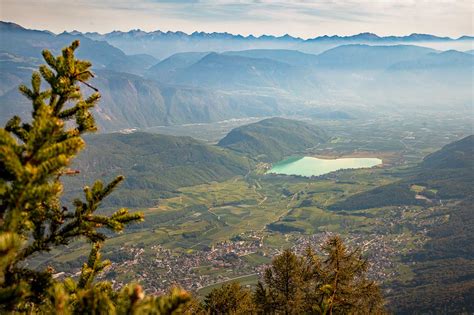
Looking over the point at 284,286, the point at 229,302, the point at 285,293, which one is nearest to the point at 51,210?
the point at 285,293

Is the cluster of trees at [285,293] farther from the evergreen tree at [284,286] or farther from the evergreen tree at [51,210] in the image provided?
the evergreen tree at [51,210]

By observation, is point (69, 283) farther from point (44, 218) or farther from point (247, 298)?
point (247, 298)

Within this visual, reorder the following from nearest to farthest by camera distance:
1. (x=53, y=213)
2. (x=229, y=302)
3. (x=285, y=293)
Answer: (x=53, y=213) < (x=285, y=293) < (x=229, y=302)

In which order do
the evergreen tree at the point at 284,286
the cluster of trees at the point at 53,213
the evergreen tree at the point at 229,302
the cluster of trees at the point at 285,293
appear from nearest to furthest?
the cluster of trees at the point at 53,213
the cluster of trees at the point at 285,293
the evergreen tree at the point at 284,286
the evergreen tree at the point at 229,302

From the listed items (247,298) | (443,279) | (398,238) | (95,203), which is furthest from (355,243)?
(95,203)

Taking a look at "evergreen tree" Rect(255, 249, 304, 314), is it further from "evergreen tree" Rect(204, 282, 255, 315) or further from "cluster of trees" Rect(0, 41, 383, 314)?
"cluster of trees" Rect(0, 41, 383, 314)

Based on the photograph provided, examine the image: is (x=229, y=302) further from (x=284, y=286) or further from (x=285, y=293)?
(x=285, y=293)

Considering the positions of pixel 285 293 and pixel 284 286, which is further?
pixel 284 286

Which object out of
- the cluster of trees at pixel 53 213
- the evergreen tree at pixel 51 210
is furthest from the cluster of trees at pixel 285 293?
the evergreen tree at pixel 51 210
